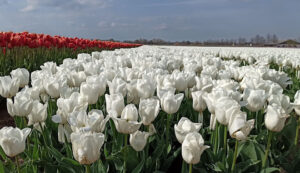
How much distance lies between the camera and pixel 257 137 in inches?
97.5

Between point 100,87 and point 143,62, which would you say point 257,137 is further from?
point 143,62

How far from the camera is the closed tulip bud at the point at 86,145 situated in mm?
1419

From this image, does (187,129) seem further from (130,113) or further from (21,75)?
(21,75)

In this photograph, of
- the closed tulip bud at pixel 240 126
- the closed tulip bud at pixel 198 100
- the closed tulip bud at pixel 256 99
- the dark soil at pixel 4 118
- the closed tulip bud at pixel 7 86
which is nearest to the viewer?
the closed tulip bud at pixel 240 126

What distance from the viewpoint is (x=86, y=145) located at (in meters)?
1.43

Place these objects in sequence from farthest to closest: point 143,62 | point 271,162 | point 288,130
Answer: point 143,62
point 288,130
point 271,162

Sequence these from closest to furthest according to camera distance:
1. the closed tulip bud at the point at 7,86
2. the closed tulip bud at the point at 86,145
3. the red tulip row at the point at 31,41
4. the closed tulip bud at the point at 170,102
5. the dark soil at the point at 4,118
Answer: the closed tulip bud at the point at 86,145 < the closed tulip bud at the point at 170,102 < the closed tulip bud at the point at 7,86 < the dark soil at the point at 4,118 < the red tulip row at the point at 31,41

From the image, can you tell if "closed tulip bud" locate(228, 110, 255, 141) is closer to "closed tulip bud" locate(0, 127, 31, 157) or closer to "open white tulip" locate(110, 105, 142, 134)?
"open white tulip" locate(110, 105, 142, 134)

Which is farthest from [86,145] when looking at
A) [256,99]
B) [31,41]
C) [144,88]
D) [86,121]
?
[31,41]

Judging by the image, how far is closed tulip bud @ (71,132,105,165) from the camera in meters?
1.42

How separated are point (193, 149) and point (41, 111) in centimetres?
118

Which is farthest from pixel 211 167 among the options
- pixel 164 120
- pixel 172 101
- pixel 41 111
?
pixel 41 111

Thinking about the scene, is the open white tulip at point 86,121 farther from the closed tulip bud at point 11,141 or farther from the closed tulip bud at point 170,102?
the closed tulip bud at point 170,102

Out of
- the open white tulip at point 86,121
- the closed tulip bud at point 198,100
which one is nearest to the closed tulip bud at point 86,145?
the open white tulip at point 86,121
